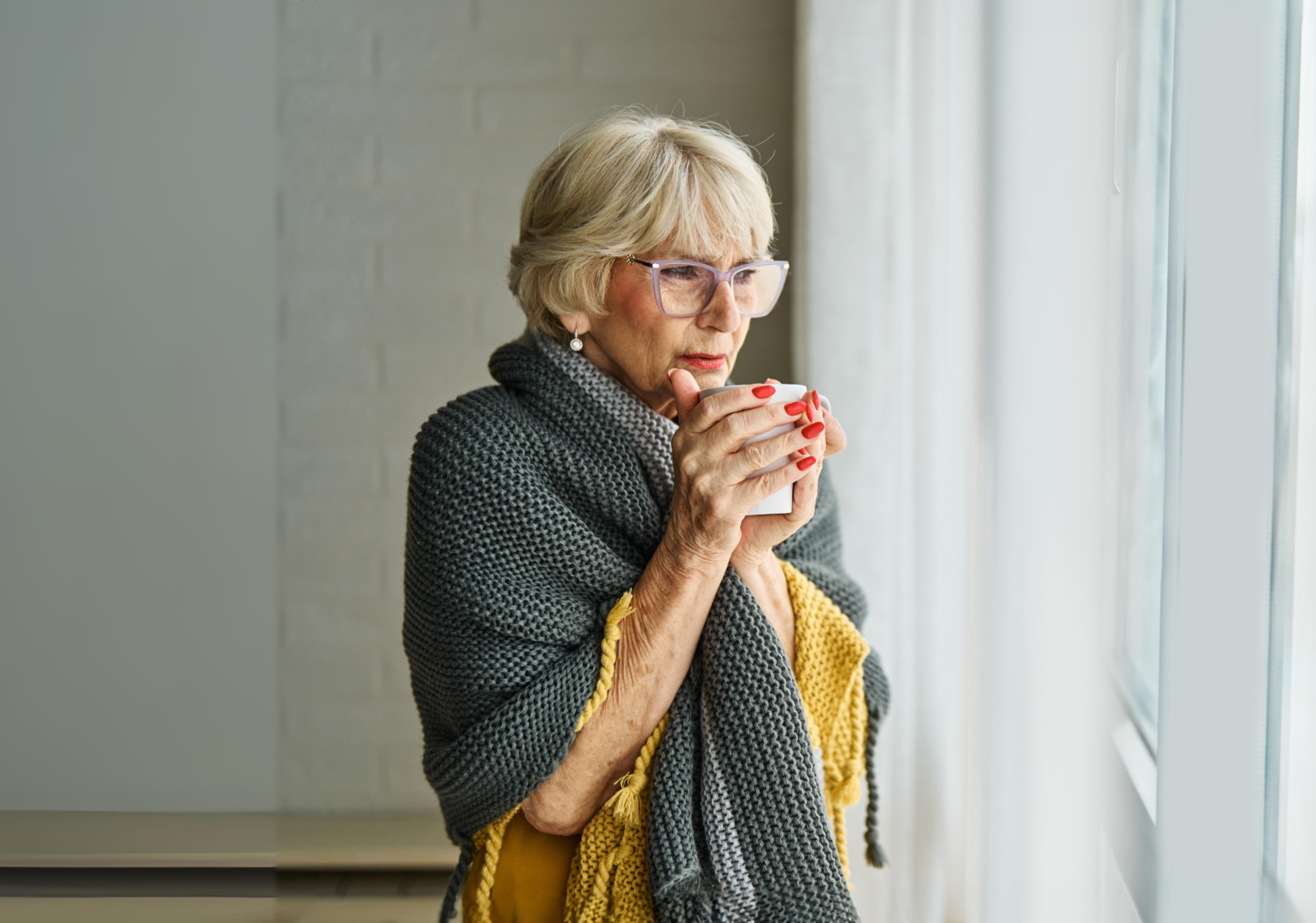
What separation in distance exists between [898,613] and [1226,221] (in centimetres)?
133

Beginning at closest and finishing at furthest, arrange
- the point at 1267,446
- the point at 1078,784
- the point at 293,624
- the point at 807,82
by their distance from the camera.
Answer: the point at 1267,446
the point at 1078,784
the point at 807,82
the point at 293,624

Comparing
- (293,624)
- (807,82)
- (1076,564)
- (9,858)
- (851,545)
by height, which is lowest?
(9,858)

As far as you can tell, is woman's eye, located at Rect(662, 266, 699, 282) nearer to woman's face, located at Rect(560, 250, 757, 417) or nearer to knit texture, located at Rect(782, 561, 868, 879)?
woman's face, located at Rect(560, 250, 757, 417)

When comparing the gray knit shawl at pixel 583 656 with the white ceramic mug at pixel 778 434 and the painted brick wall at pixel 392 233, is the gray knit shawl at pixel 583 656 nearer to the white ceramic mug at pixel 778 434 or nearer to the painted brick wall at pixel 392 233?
the white ceramic mug at pixel 778 434

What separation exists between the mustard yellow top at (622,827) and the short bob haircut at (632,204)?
14.6 inches

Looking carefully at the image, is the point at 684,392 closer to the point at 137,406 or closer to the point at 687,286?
the point at 687,286

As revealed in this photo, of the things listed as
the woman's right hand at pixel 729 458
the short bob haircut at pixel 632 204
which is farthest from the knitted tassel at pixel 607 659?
the short bob haircut at pixel 632 204

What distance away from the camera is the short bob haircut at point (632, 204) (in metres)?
0.97

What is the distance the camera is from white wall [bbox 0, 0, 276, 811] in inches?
52.0

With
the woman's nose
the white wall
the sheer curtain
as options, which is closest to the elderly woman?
the woman's nose

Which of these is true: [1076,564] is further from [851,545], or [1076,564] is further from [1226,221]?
[851,545]

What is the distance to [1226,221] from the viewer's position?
58 cm

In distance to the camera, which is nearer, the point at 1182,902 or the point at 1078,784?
the point at 1182,902

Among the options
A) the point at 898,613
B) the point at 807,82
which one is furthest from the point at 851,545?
the point at 807,82
